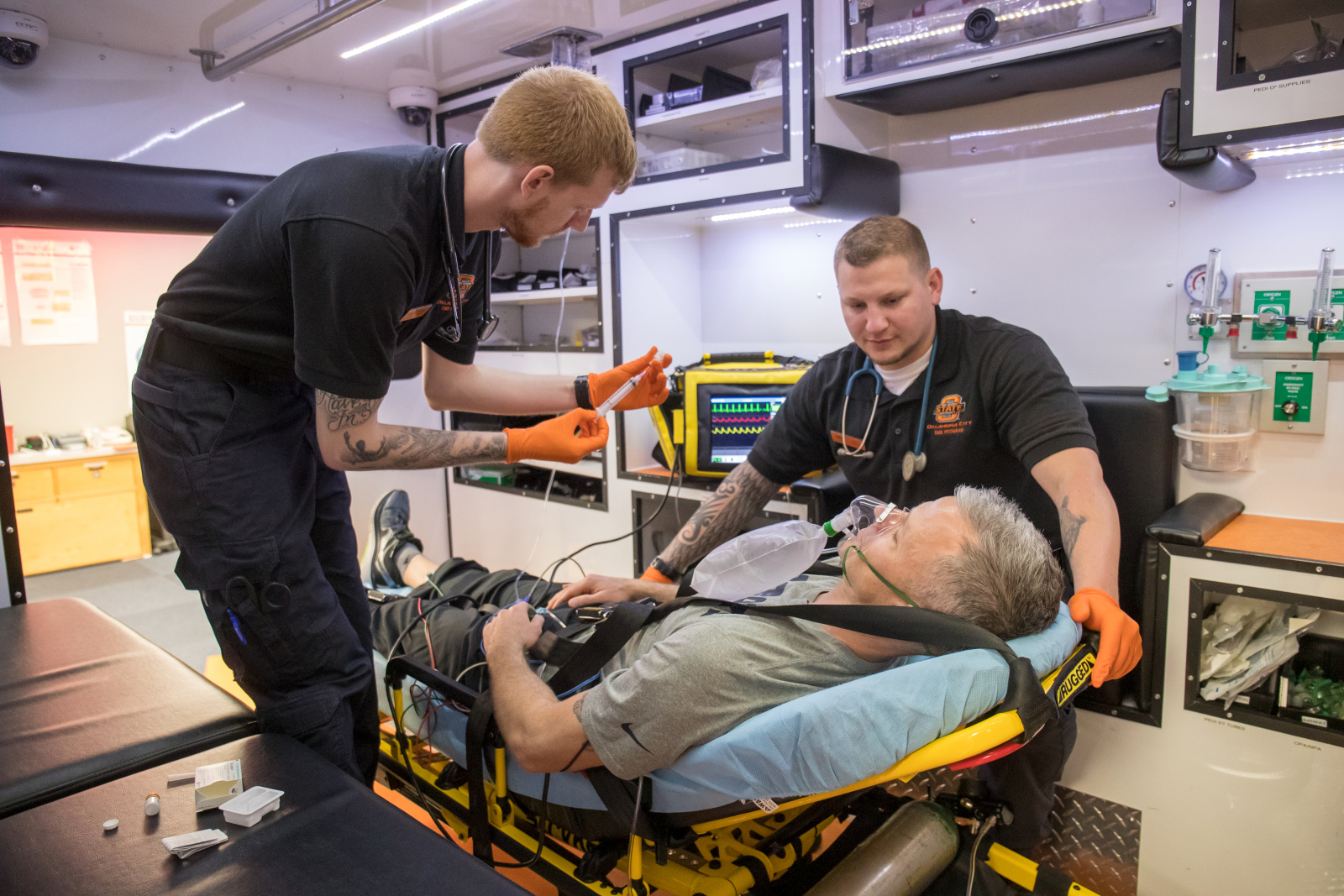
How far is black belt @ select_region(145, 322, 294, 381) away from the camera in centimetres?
149

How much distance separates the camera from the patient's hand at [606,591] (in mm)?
1877

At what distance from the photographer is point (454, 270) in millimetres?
1584

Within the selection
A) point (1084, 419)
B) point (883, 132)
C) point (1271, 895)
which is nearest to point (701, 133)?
point (883, 132)

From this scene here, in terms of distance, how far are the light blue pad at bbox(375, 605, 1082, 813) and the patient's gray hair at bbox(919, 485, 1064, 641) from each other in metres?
0.05

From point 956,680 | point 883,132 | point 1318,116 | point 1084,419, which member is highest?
point 883,132

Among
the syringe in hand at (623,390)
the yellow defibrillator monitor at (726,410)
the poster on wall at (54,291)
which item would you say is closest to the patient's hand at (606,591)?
the syringe in hand at (623,390)

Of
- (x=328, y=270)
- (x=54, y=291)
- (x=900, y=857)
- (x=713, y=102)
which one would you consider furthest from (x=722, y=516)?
(x=54, y=291)

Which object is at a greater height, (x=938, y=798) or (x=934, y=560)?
(x=934, y=560)

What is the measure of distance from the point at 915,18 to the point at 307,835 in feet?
8.02

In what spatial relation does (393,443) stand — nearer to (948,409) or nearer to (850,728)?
(850,728)

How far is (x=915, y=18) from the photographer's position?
2.34 m

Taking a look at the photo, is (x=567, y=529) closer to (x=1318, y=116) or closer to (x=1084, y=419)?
(x=1084, y=419)

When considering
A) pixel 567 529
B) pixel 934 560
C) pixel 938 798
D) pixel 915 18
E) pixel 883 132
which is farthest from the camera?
pixel 567 529

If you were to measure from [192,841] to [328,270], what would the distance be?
848 mm
